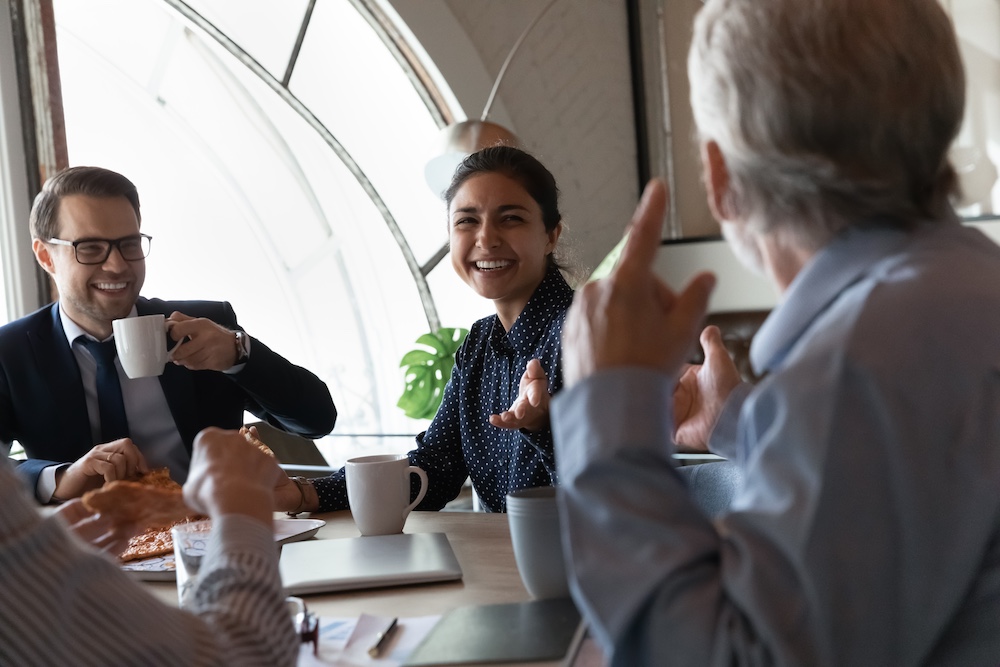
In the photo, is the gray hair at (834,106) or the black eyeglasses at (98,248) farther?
the black eyeglasses at (98,248)

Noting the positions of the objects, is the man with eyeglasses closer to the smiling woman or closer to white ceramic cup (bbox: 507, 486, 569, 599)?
the smiling woman

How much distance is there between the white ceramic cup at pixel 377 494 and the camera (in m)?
1.43

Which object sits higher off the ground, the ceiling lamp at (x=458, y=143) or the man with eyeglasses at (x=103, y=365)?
the ceiling lamp at (x=458, y=143)

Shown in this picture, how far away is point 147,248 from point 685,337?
1848mm

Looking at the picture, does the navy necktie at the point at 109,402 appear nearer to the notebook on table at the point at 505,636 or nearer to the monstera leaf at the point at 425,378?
the notebook on table at the point at 505,636

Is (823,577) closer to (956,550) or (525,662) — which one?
→ (956,550)

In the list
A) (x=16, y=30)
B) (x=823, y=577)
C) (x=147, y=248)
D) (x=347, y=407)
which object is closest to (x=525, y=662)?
(x=823, y=577)

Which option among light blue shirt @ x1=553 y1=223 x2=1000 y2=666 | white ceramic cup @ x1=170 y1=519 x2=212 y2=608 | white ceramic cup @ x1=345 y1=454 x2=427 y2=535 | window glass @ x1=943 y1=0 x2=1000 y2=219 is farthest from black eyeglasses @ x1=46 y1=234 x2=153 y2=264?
window glass @ x1=943 y1=0 x2=1000 y2=219

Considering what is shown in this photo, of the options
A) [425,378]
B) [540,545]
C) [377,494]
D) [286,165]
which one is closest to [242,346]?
[377,494]

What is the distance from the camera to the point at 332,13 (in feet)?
14.6

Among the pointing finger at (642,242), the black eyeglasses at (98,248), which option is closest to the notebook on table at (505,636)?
the pointing finger at (642,242)

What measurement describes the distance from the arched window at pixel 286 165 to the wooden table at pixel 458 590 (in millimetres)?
2492

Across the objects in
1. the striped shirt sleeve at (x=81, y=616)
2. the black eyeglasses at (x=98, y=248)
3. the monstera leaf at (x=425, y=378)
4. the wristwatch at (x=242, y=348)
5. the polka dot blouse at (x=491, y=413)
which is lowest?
the monstera leaf at (x=425, y=378)

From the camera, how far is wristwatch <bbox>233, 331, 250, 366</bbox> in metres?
2.17
